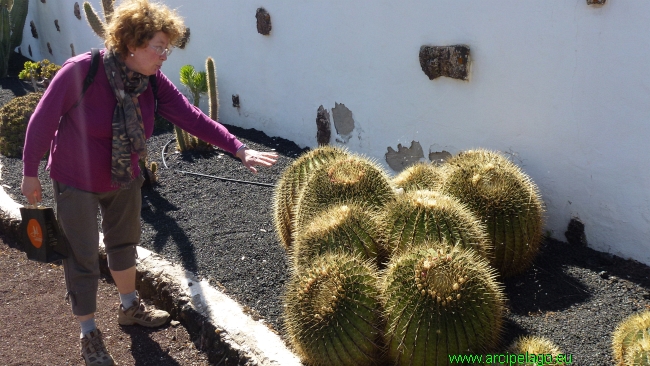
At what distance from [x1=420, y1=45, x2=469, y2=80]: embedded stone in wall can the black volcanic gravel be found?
1366mm

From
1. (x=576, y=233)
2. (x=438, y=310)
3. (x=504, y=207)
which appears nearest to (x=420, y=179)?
(x=504, y=207)

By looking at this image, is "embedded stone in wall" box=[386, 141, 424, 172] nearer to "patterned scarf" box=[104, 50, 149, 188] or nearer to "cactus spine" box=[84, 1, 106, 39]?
"patterned scarf" box=[104, 50, 149, 188]

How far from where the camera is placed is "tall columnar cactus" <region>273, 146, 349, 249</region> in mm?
3738

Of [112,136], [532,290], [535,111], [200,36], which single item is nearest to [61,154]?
[112,136]

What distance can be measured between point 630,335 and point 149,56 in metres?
2.49

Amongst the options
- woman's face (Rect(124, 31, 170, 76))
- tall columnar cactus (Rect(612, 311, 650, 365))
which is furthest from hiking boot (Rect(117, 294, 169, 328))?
tall columnar cactus (Rect(612, 311, 650, 365))

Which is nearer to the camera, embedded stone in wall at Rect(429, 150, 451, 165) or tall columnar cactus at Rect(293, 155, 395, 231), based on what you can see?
tall columnar cactus at Rect(293, 155, 395, 231)

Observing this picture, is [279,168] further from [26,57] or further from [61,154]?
[26,57]

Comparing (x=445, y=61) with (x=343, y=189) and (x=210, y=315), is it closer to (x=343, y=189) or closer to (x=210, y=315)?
(x=343, y=189)

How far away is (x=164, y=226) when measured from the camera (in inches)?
185

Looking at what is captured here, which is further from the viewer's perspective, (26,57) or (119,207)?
(26,57)

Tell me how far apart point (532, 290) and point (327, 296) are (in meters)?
1.37

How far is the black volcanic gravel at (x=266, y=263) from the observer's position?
2.96 m

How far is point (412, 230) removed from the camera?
292cm
